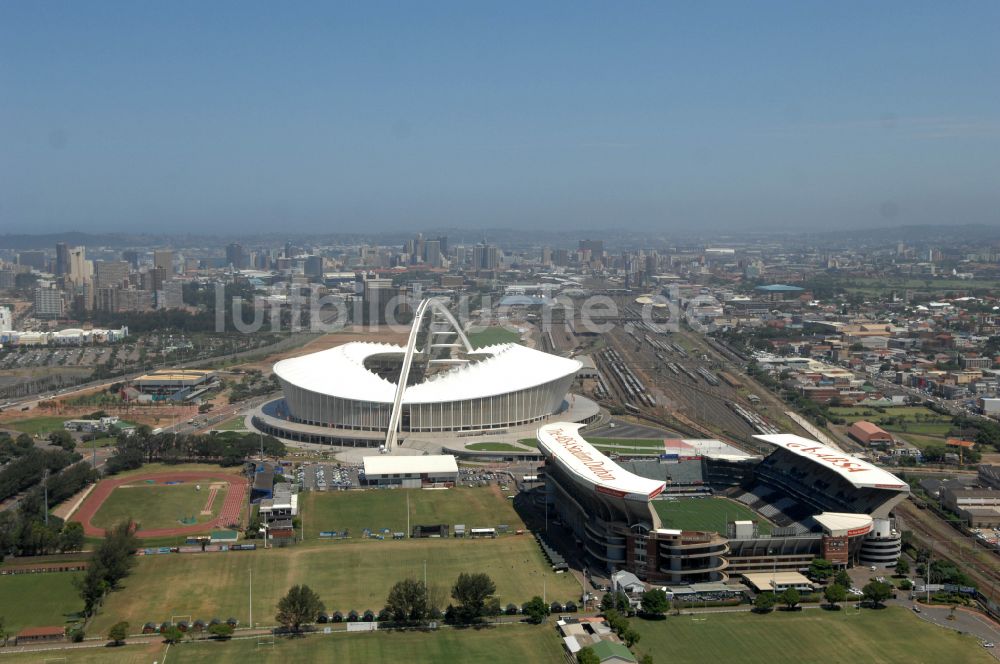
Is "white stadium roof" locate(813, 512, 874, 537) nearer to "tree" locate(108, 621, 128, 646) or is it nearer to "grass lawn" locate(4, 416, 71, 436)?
"tree" locate(108, 621, 128, 646)

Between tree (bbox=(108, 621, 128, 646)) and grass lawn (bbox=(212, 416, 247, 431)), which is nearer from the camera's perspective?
tree (bbox=(108, 621, 128, 646))

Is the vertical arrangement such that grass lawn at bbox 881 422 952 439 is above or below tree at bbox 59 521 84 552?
below

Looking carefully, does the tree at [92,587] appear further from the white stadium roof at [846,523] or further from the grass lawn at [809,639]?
the white stadium roof at [846,523]

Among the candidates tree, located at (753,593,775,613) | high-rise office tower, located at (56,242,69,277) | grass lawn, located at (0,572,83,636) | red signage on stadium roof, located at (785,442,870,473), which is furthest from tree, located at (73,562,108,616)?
high-rise office tower, located at (56,242,69,277)

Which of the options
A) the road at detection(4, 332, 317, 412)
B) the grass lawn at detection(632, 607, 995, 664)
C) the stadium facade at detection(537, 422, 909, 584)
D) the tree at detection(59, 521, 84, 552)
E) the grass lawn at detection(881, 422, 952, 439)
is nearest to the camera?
the grass lawn at detection(632, 607, 995, 664)

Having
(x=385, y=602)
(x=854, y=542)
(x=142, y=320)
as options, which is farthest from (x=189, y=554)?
(x=142, y=320)

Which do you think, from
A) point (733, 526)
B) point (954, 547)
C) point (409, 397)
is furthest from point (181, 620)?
point (954, 547)

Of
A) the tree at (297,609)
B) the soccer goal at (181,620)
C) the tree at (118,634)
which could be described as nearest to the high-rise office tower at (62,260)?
the soccer goal at (181,620)

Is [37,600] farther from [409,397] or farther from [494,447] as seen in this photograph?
[409,397]

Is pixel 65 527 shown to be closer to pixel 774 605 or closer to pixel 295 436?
pixel 295 436
